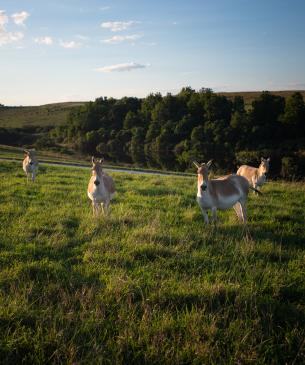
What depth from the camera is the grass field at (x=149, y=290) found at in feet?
13.5

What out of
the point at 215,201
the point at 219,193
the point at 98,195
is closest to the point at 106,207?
the point at 98,195

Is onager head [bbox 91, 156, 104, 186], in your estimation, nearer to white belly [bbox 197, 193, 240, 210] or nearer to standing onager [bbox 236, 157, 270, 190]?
white belly [bbox 197, 193, 240, 210]

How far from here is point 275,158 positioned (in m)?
40.9

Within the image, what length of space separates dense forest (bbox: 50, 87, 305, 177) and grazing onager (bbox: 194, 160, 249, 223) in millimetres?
27276

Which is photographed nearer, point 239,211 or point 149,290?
point 149,290

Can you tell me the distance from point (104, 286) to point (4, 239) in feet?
11.2

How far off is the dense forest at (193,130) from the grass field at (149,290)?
30.5m

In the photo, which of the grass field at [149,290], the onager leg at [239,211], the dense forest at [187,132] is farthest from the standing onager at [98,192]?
the dense forest at [187,132]

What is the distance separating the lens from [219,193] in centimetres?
989

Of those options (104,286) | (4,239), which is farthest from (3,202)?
(104,286)

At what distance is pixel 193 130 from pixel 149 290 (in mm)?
44302

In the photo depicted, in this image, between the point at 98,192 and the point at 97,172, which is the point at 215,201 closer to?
the point at 98,192

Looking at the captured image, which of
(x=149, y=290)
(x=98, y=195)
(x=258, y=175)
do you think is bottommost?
(x=149, y=290)

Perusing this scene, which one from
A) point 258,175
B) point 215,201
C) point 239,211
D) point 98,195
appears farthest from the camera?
point 258,175
